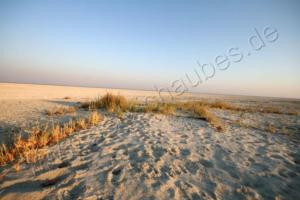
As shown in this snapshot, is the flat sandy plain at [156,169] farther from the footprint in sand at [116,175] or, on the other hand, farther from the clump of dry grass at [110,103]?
the clump of dry grass at [110,103]

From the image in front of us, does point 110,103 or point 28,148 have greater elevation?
point 110,103

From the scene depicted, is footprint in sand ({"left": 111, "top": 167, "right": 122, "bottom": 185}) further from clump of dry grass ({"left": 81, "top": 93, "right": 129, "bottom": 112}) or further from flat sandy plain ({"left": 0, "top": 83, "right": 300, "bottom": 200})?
clump of dry grass ({"left": 81, "top": 93, "right": 129, "bottom": 112})

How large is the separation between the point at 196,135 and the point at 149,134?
56.9 inches

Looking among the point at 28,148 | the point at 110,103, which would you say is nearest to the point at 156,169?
the point at 28,148

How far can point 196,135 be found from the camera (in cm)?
516

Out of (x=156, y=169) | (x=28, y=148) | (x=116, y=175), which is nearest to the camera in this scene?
(x=116, y=175)

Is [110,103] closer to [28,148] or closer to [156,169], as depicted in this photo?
[28,148]

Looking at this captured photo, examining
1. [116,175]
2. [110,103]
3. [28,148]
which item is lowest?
[116,175]

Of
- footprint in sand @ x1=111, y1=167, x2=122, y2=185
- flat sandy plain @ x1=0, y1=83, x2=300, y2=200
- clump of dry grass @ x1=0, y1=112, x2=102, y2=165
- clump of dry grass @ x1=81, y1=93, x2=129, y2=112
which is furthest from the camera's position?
clump of dry grass @ x1=81, y1=93, x2=129, y2=112

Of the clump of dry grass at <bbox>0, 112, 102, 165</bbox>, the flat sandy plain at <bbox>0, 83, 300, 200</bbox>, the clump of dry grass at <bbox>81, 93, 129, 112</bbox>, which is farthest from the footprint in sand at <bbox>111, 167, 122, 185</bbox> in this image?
the clump of dry grass at <bbox>81, 93, 129, 112</bbox>

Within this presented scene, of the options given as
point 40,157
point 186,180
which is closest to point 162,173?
point 186,180

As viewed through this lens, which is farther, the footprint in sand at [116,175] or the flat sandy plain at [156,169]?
the footprint in sand at [116,175]

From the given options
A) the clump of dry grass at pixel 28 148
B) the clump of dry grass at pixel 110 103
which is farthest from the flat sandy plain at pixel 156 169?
the clump of dry grass at pixel 110 103

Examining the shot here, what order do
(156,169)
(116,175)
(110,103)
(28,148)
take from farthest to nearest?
(110,103) → (28,148) → (156,169) → (116,175)
